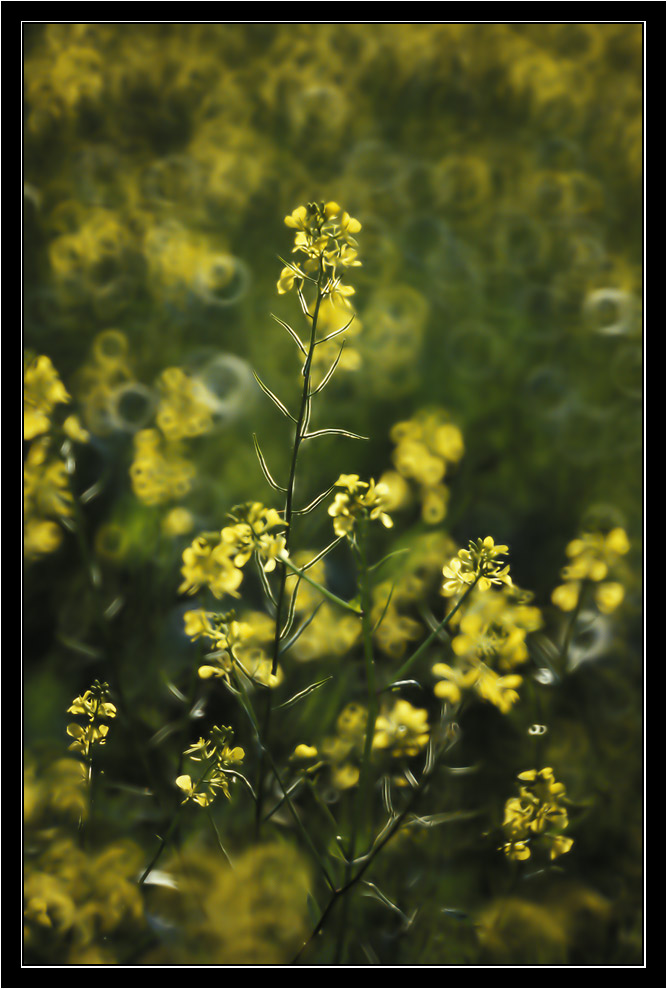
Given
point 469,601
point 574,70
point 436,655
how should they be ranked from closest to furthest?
point 469,601
point 436,655
point 574,70

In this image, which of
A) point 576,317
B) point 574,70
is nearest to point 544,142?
point 574,70

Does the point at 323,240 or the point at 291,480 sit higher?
the point at 323,240

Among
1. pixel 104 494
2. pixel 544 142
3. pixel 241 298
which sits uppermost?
pixel 544 142

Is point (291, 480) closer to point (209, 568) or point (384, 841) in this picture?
point (209, 568)

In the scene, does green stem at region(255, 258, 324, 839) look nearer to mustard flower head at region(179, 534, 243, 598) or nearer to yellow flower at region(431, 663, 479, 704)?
mustard flower head at region(179, 534, 243, 598)

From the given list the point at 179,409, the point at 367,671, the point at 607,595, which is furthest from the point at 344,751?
the point at 179,409

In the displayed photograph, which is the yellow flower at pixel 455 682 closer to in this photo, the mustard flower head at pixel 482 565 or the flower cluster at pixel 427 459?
the mustard flower head at pixel 482 565

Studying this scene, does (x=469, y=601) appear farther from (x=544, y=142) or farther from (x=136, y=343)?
(x=544, y=142)
